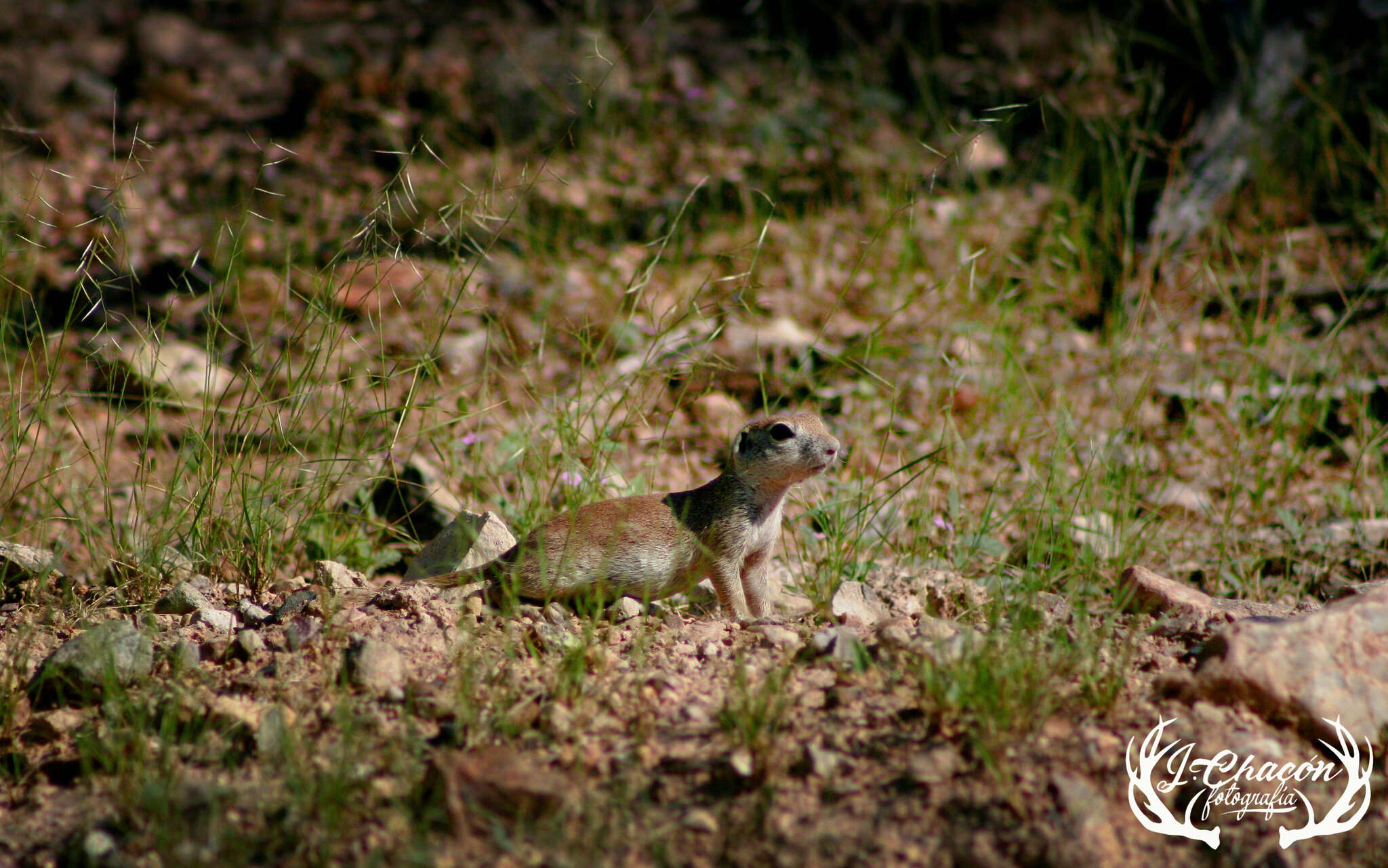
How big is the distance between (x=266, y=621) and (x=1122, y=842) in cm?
216

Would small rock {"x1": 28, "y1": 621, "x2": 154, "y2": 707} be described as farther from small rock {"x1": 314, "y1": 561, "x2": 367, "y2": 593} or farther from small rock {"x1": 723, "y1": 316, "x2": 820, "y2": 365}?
small rock {"x1": 723, "y1": 316, "x2": 820, "y2": 365}

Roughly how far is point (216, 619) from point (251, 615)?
9cm

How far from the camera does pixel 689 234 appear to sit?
5602 mm

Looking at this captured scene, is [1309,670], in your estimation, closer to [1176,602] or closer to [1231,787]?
[1231,787]

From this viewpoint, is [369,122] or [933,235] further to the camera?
[369,122]

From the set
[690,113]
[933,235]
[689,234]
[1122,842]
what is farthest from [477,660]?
[690,113]

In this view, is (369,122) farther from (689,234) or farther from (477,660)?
(477,660)

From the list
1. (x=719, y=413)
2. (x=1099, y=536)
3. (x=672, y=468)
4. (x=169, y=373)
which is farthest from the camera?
(x=169, y=373)

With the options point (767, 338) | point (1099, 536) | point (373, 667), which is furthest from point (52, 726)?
point (767, 338)

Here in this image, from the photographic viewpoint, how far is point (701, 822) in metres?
2.02

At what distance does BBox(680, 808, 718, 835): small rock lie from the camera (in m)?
2.01

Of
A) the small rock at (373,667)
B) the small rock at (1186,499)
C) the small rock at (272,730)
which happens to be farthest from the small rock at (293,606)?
the small rock at (1186,499)

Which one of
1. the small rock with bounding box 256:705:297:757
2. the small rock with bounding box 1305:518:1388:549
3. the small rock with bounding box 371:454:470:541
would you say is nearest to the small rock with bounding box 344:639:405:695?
the small rock with bounding box 256:705:297:757

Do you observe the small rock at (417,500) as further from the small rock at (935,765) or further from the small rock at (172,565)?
the small rock at (935,765)
